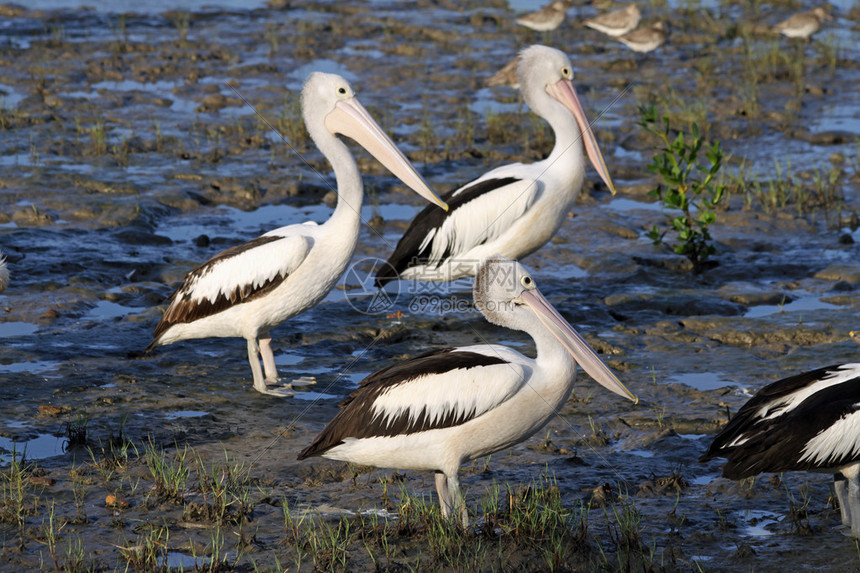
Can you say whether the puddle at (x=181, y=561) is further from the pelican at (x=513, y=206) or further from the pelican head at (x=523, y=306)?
the pelican at (x=513, y=206)

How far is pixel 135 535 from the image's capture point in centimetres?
413

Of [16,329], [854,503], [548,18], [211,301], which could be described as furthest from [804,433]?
[548,18]

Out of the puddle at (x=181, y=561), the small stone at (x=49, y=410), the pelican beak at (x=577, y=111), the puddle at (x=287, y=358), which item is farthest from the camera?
the pelican beak at (x=577, y=111)

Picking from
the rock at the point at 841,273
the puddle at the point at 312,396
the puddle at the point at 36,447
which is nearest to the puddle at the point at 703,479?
the puddle at the point at 312,396

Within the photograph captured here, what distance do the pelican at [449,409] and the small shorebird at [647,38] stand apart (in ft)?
37.7

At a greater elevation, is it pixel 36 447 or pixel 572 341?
pixel 572 341

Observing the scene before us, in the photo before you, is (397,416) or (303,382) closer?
(397,416)

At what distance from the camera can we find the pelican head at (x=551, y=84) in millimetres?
7543

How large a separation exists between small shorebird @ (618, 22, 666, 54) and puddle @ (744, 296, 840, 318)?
8392 millimetres

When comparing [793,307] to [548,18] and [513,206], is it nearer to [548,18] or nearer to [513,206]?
[513,206]

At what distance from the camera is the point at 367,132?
618 centimetres

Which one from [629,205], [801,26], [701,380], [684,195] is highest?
[684,195]

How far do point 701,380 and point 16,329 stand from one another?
419cm

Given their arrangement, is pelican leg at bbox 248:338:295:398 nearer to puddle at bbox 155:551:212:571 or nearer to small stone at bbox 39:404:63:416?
small stone at bbox 39:404:63:416
